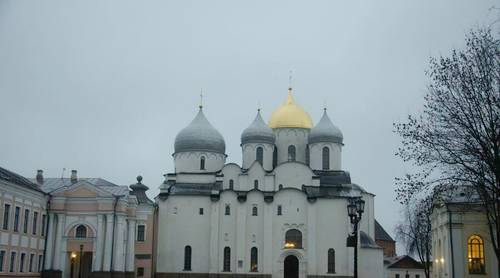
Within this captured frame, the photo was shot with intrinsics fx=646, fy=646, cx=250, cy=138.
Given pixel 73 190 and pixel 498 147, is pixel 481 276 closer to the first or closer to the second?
pixel 498 147

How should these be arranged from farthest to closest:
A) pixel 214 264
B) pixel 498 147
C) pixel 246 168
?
pixel 246 168, pixel 214 264, pixel 498 147

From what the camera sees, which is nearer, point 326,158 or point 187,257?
point 187,257

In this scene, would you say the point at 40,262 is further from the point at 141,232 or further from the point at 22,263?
the point at 141,232

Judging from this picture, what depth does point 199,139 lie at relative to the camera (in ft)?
198

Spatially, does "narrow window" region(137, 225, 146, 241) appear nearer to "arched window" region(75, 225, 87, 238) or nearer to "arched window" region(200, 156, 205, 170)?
"arched window" region(75, 225, 87, 238)

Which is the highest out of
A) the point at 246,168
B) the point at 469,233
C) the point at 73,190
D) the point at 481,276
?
the point at 246,168

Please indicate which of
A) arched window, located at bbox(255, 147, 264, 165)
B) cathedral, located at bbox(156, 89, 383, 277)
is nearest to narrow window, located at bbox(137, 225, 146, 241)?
cathedral, located at bbox(156, 89, 383, 277)

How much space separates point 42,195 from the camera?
44688mm

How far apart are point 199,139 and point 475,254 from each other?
91.5 ft

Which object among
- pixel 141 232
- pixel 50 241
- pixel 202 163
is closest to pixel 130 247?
pixel 141 232

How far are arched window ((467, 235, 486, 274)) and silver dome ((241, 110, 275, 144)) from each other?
78.7 ft

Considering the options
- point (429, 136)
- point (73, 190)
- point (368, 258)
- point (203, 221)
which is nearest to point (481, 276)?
point (368, 258)

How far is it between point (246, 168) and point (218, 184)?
4.18 meters

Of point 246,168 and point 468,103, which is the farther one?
point 246,168
